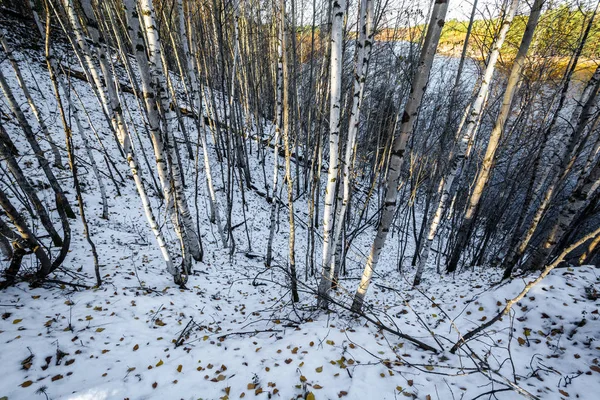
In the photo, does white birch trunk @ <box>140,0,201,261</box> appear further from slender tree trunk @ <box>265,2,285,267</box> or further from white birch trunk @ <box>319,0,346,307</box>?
white birch trunk @ <box>319,0,346,307</box>

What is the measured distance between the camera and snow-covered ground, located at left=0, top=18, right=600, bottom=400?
286cm

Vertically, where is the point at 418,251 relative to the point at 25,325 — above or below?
below

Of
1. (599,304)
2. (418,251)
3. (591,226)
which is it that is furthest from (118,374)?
(591,226)

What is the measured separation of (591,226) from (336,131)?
1884 cm

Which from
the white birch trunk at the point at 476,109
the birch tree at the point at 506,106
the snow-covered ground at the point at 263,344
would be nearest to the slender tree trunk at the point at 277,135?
the snow-covered ground at the point at 263,344

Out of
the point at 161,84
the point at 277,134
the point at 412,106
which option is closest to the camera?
the point at 412,106

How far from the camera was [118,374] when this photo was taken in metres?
3.06

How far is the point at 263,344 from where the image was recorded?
155 inches

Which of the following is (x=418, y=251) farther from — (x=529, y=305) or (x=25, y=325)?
(x=25, y=325)

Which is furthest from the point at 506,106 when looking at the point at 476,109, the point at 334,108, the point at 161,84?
the point at 161,84

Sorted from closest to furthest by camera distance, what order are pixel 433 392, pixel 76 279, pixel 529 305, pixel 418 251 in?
pixel 433 392, pixel 529 305, pixel 76 279, pixel 418 251

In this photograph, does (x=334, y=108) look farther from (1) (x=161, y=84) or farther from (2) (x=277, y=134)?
(2) (x=277, y=134)

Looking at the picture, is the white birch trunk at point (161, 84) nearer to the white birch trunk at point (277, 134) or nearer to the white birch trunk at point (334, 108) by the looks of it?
the white birch trunk at point (277, 134)

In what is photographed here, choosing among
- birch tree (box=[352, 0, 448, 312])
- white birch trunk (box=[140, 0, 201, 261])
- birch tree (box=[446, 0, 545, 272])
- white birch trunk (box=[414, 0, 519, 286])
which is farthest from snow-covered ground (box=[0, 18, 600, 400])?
white birch trunk (box=[414, 0, 519, 286])
